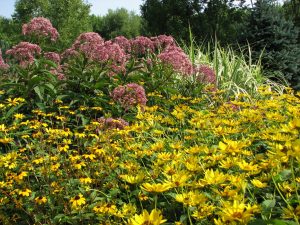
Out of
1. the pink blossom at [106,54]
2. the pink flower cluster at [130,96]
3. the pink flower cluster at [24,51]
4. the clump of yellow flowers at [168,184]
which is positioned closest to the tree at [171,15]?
the pink blossom at [106,54]

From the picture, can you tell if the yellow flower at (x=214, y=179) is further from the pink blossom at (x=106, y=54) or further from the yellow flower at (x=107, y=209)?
the pink blossom at (x=106, y=54)

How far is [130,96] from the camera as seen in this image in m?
3.55

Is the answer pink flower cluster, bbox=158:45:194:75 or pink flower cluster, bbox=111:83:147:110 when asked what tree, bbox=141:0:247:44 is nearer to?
pink flower cluster, bbox=158:45:194:75

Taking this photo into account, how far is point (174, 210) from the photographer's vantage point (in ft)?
6.12

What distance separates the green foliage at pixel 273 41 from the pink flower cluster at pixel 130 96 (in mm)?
5720

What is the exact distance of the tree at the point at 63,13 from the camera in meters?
24.6

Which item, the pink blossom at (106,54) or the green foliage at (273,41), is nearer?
the pink blossom at (106,54)

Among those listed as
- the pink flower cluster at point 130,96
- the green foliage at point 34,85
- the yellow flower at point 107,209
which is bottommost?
the yellow flower at point 107,209

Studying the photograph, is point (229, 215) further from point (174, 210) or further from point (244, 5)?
point (244, 5)

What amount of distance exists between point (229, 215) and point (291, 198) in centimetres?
48

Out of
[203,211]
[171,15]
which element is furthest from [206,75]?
[171,15]

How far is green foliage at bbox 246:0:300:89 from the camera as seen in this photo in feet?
29.0

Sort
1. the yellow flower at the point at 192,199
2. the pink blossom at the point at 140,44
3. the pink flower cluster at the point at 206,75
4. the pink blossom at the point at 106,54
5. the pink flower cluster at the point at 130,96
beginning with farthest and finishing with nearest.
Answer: the pink blossom at the point at 140,44 < the pink flower cluster at the point at 206,75 < the pink blossom at the point at 106,54 < the pink flower cluster at the point at 130,96 < the yellow flower at the point at 192,199

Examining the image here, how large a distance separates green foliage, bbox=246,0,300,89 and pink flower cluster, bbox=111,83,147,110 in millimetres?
5720
